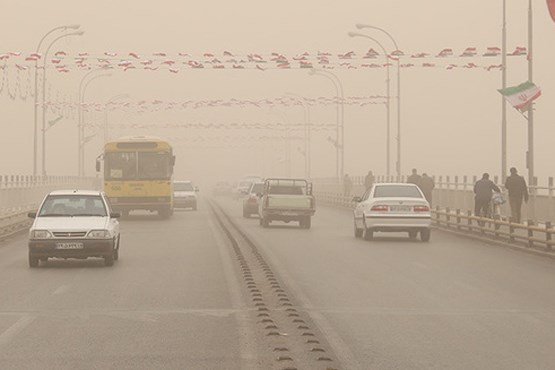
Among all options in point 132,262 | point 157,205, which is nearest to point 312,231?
point 157,205

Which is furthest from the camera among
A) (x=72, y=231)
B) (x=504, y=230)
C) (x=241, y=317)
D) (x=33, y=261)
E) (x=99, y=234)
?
(x=504, y=230)

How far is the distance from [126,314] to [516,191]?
21.7 metres

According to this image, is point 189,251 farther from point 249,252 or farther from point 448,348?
point 448,348

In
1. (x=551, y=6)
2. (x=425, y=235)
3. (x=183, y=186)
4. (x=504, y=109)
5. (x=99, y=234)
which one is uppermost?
(x=551, y=6)

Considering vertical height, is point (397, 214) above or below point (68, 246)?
above

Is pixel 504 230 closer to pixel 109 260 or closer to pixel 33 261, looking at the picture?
pixel 109 260

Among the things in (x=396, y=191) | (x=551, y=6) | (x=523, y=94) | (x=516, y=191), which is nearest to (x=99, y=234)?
(x=396, y=191)

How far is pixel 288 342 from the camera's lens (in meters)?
12.2

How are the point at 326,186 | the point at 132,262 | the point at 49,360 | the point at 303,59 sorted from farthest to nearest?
1. the point at 326,186
2. the point at 303,59
3. the point at 132,262
4. the point at 49,360

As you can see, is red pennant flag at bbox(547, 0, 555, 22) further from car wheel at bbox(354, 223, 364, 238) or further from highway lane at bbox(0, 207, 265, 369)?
highway lane at bbox(0, 207, 265, 369)

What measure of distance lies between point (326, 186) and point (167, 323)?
79.9 metres

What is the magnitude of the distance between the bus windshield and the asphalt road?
1954 cm

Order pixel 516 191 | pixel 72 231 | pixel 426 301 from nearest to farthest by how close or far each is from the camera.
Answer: pixel 426 301 → pixel 72 231 → pixel 516 191

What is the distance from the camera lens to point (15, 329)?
44.0 ft
